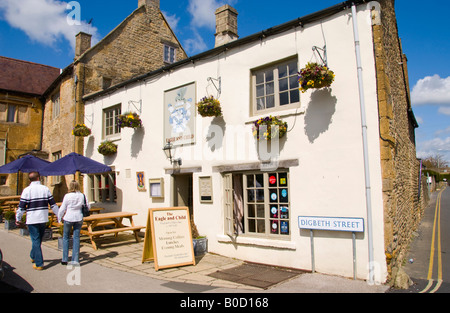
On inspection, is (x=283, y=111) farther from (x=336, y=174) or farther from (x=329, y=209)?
(x=329, y=209)

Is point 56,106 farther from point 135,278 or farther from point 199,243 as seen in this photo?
point 135,278

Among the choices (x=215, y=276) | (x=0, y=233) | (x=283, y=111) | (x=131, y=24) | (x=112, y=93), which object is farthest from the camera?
(x=131, y=24)

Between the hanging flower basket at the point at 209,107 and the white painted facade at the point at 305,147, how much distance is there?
0.32 meters

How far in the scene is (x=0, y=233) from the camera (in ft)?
35.8

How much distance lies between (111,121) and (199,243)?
6752 mm

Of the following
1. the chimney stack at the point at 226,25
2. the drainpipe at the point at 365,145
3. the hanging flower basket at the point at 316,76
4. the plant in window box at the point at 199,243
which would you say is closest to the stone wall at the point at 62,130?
the chimney stack at the point at 226,25

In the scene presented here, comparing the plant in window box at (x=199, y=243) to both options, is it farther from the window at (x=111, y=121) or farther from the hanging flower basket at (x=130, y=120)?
the window at (x=111, y=121)

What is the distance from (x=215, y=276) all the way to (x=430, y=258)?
19.5 feet

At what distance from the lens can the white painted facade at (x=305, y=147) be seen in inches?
249

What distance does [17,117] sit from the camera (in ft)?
58.4

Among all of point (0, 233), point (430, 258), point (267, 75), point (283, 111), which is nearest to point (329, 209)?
point (283, 111)

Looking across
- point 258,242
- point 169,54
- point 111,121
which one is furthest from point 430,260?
point 169,54

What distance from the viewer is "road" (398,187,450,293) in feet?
20.4

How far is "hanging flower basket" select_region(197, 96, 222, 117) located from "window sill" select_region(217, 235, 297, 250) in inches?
120
